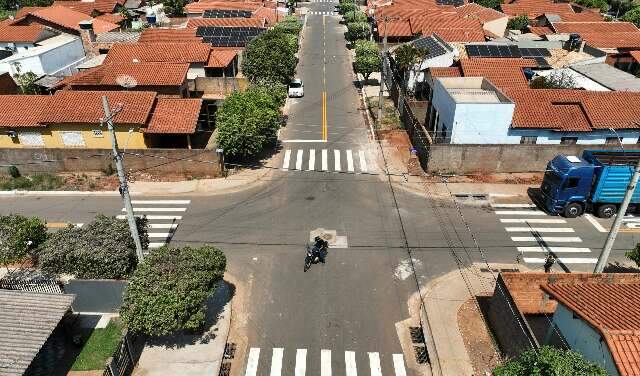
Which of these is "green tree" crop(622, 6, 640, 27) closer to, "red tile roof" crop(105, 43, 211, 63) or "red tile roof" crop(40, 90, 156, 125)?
"red tile roof" crop(105, 43, 211, 63)

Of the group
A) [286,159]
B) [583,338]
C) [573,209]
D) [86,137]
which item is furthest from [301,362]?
[86,137]

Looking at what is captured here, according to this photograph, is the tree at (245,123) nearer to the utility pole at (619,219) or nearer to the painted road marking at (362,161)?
the painted road marking at (362,161)

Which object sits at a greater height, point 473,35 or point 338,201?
point 473,35

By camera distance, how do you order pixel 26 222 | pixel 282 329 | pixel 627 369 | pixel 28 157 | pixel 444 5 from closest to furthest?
pixel 627 369 < pixel 282 329 < pixel 26 222 < pixel 28 157 < pixel 444 5

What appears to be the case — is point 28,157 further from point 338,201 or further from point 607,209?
point 607,209

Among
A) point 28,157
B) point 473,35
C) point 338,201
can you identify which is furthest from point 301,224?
point 473,35
